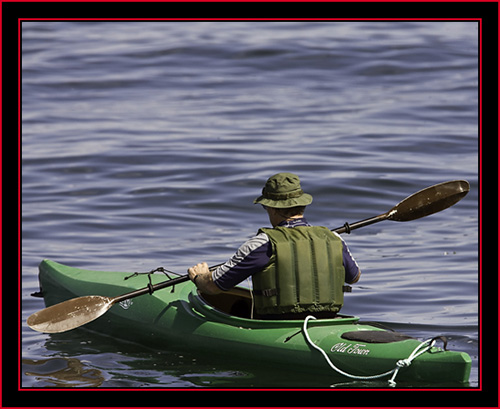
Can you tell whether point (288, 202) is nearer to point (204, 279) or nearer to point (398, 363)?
point (204, 279)

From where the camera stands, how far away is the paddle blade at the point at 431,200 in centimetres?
795

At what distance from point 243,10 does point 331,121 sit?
991 centimetres

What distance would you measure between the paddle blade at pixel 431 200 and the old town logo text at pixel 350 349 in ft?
6.19

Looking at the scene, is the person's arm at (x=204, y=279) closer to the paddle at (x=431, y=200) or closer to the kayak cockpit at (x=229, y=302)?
the kayak cockpit at (x=229, y=302)

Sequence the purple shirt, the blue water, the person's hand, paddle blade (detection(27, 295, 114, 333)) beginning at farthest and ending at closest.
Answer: the blue water < paddle blade (detection(27, 295, 114, 333)) < the person's hand < the purple shirt

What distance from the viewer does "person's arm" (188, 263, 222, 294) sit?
6.65 m

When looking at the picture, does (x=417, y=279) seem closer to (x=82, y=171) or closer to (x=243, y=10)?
(x=243, y=10)

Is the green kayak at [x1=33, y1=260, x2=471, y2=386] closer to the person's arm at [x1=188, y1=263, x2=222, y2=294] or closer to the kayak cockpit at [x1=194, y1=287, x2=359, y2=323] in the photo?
the kayak cockpit at [x1=194, y1=287, x2=359, y2=323]

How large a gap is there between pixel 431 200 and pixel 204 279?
224 centimetres

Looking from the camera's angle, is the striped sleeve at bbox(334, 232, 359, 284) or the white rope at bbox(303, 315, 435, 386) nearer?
the white rope at bbox(303, 315, 435, 386)

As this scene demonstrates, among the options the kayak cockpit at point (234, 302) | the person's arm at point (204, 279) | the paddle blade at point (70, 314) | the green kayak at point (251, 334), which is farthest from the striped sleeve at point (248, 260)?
the paddle blade at point (70, 314)

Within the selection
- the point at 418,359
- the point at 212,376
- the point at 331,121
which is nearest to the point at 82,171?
the point at 331,121

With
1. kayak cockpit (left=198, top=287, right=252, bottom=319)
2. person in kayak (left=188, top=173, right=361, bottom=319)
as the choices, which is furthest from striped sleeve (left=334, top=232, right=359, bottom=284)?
kayak cockpit (left=198, top=287, right=252, bottom=319)

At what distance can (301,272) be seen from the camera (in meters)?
6.46
